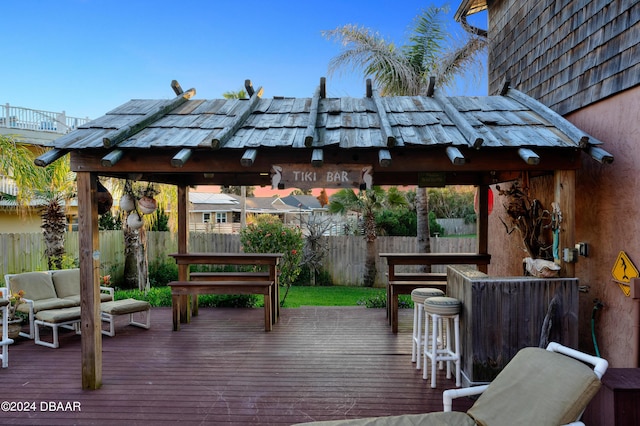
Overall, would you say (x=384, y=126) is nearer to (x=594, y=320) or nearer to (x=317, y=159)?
(x=317, y=159)

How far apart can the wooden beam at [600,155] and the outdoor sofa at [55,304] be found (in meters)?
6.53

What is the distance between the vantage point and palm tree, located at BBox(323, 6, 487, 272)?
36.0 ft

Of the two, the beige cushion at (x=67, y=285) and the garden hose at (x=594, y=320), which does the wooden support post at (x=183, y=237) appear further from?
the garden hose at (x=594, y=320)

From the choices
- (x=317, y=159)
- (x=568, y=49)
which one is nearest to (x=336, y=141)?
(x=317, y=159)

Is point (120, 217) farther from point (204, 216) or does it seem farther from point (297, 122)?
point (204, 216)

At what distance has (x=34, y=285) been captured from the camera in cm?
690

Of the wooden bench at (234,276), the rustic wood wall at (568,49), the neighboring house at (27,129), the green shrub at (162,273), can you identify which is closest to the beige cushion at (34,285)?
the wooden bench at (234,276)

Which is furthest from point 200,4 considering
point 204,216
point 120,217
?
point 204,216

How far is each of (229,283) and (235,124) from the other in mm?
3074

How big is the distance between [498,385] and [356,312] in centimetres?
518

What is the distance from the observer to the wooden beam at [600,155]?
3.94m

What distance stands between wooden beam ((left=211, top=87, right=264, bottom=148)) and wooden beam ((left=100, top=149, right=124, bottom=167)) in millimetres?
983

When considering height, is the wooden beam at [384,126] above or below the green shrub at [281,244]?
above

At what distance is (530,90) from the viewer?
21.9 feet
